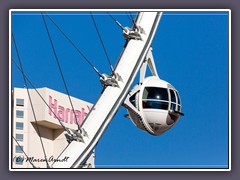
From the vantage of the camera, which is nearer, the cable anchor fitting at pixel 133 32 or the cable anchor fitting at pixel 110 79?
the cable anchor fitting at pixel 110 79

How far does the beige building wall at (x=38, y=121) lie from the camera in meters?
24.8

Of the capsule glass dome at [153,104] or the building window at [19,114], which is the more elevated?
the capsule glass dome at [153,104]

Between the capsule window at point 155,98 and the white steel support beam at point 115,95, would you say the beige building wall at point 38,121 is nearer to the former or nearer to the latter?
the white steel support beam at point 115,95

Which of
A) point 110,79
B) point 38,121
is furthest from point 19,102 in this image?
point 38,121

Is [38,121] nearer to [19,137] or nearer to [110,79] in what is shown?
[110,79]

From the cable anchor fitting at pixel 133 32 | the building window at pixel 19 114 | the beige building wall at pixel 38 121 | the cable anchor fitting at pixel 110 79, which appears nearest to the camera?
the beige building wall at pixel 38 121

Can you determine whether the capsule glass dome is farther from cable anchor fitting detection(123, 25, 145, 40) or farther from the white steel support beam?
cable anchor fitting detection(123, 25, 145, 40)

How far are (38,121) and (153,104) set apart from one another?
339 centimetres

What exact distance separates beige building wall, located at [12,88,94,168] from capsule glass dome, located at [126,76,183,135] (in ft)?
3.13

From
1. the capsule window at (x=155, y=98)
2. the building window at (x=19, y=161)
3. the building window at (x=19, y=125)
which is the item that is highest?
the capsule window at (x=155, y=98)

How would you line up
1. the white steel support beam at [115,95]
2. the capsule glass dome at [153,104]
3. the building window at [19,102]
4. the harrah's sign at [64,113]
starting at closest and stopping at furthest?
the building window at [19,102] → the white steel support beam at [115,95] → the capsule glass dome at [153,104] → the harrah's sign at [64,113]

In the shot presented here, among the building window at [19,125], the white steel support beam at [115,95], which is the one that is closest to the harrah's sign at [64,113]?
the white steel support beam at [115,95]

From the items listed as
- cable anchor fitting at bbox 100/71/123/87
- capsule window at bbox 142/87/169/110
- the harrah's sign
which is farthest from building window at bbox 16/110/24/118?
capsule window at bbox 142/87/169/110

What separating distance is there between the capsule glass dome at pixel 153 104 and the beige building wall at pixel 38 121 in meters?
0.96
